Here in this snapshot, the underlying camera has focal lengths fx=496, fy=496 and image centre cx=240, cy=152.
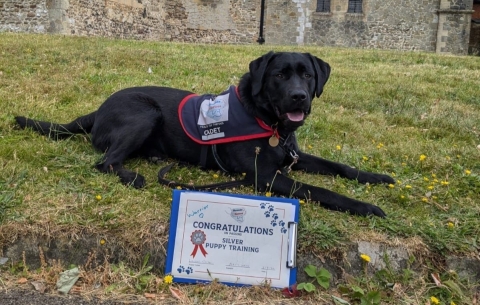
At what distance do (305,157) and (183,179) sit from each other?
3.49ft

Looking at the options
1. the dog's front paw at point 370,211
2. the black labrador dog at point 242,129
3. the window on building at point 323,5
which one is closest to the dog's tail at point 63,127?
the black labrador dog at point 242,129

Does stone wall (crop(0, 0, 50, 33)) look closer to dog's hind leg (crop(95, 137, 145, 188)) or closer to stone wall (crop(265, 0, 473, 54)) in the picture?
stone wall (crop(265, 0, 473, 54))

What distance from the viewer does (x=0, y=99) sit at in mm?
5863

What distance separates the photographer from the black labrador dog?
3.58 metres

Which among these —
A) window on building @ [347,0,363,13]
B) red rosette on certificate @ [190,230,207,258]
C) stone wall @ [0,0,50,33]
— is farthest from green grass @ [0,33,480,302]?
window on building @ [347,0,363,13]

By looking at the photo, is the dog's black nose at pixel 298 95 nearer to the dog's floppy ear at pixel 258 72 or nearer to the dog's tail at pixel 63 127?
the dog's floppy ear at pixel 258 72

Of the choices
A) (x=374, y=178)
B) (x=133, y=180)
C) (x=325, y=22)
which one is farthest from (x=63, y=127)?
(x=325, y=22)

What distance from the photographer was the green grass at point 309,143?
10.3ft

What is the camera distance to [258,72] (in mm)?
3725

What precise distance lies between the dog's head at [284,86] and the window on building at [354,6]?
70.0 feet

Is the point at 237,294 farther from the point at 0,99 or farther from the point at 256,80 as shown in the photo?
the point at 0,99

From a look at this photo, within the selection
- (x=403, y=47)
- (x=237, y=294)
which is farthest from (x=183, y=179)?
(x=403, y=47)

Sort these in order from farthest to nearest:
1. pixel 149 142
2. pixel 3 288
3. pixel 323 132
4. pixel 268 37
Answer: pixel 268 37
pixel 323 132
pixel 149 142
pixel 3 288

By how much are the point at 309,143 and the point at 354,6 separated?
20446mm
